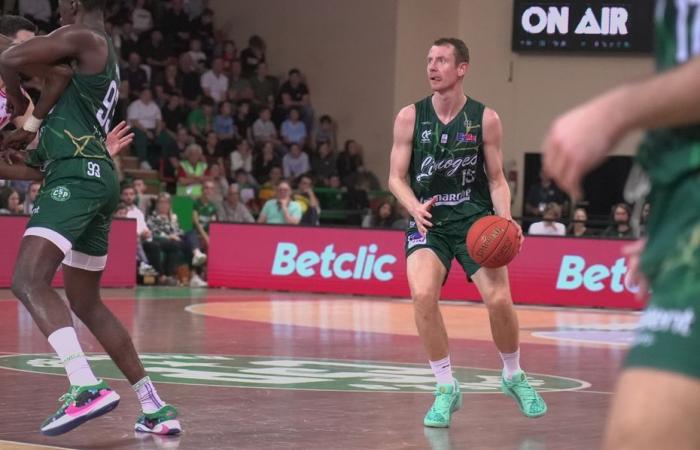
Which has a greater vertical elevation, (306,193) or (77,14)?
(77,14)

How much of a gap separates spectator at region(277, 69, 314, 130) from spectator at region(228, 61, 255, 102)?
0.65 meters

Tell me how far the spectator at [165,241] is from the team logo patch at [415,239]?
1294 cm

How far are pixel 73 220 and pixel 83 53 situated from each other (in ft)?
2.72

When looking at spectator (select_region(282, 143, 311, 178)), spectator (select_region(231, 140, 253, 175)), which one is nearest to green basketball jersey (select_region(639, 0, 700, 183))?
spectator (select_region(231, 140, 253, 175))

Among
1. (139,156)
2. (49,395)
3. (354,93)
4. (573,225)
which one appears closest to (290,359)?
(49,395)

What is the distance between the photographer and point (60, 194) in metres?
6.70

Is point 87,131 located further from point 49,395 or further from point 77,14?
point 49,395

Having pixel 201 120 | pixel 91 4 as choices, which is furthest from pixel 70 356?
pixel 201 120

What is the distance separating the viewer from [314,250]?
20.4 m

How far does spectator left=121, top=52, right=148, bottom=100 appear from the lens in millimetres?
24852

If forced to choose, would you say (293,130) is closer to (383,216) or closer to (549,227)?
(383,216)

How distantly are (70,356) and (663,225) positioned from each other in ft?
14.0

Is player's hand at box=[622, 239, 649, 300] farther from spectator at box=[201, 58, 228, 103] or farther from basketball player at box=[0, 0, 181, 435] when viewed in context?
spectator at box=[201, 58, 228, 103]

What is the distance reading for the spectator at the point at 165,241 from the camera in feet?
68.0
